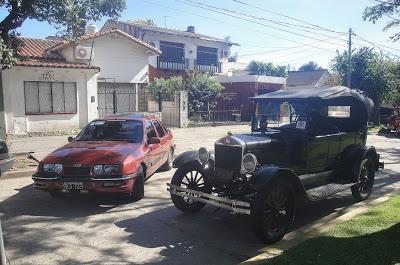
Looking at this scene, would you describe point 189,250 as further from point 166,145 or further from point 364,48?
point 364,48

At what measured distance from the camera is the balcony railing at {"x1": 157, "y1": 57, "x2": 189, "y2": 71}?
104 ft

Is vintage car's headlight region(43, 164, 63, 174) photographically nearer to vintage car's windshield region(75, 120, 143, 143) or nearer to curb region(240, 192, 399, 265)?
vintage car's windshield region(75, 120, 143, 143)

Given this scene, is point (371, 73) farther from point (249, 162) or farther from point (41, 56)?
point (249, 162)

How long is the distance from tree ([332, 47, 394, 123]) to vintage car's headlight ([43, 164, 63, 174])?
82.6ft

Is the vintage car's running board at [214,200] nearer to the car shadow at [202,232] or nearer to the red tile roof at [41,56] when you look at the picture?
the car shadow at [202,232]

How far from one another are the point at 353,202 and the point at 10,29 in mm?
9593

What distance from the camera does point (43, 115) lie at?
59.7 feet

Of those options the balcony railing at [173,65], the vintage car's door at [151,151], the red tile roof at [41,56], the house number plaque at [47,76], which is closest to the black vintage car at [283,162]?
the vintage car's door at [151,151]

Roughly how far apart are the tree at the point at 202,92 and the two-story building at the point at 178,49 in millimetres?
4545

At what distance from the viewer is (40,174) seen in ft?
22.8

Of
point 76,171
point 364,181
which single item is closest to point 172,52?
point 364,181

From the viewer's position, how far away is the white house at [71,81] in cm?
1748

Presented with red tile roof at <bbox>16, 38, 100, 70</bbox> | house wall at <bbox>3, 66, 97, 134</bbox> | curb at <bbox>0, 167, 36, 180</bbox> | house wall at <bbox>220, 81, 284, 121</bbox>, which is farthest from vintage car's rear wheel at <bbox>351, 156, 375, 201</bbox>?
house wall at <bbox>220, 81, 284, 121</bbox>

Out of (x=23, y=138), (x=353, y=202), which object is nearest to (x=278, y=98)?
(x=353, y=202)
